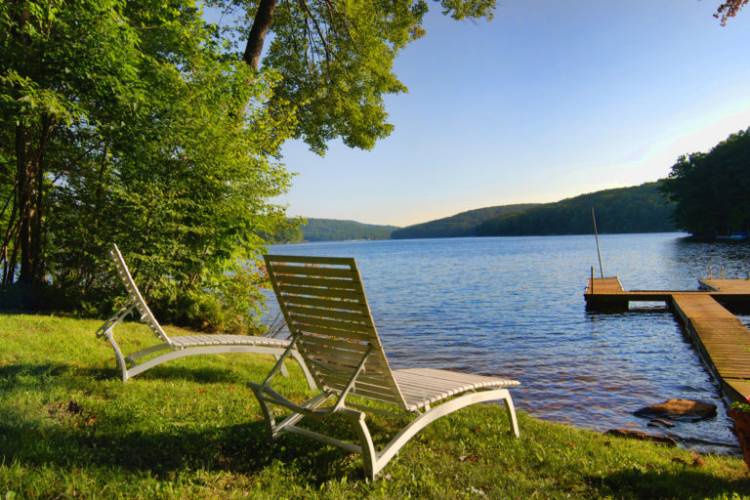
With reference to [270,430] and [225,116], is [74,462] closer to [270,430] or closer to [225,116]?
[270,430]

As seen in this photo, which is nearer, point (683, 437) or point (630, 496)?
point (630, 496)

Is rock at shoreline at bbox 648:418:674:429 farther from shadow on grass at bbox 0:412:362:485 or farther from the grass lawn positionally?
shadow on grass at bbox 0:412:362:485

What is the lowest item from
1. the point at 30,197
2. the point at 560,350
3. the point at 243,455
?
the point at 560,350

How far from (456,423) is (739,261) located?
46366 millimetres

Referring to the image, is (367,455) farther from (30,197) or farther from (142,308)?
(30,197)

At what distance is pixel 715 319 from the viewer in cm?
1319

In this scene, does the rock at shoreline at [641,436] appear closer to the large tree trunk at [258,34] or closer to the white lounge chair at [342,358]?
the white lounge chair at [342,358]

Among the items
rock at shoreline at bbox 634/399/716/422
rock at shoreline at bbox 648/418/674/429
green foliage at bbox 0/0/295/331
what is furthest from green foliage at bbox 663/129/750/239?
green foliage at bbox 0/0/295/331

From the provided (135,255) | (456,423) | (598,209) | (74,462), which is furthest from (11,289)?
(598,209)

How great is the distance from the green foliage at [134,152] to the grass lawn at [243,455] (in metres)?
3.88

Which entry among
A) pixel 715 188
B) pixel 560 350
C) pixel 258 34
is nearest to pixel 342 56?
pixel 258 34

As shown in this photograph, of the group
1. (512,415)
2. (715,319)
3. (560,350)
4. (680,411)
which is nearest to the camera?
(512,415)

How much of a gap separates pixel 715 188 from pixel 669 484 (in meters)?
89.3

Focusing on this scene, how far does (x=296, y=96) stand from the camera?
58.3ft
